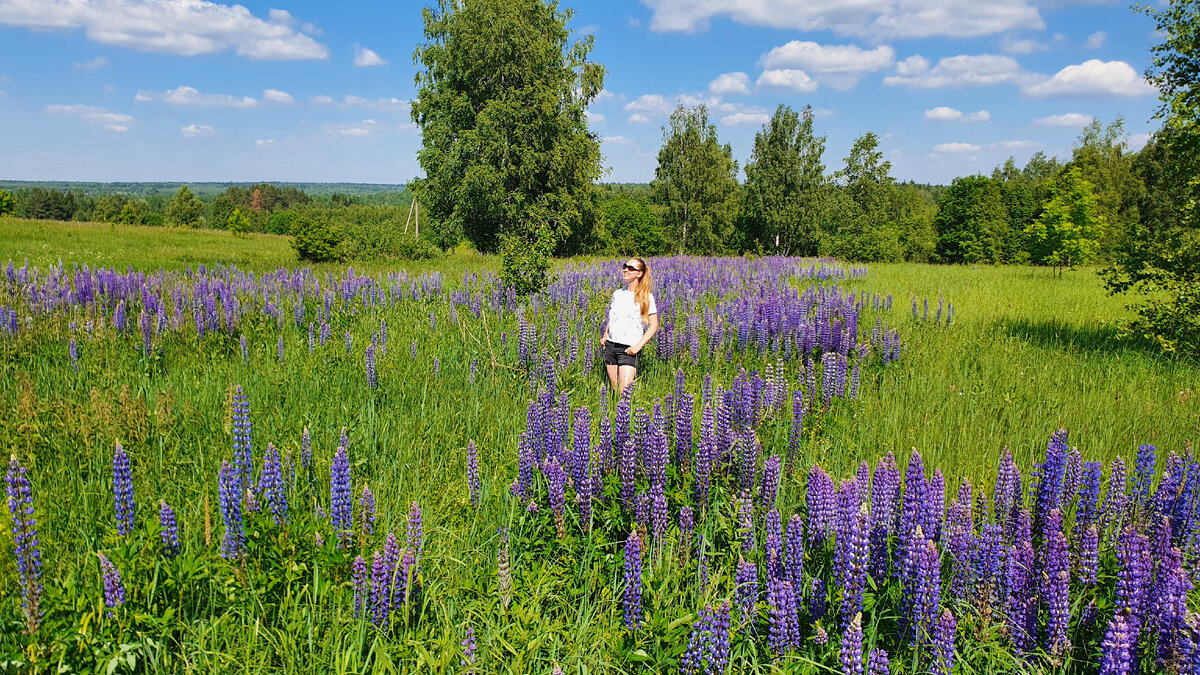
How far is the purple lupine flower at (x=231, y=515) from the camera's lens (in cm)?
297

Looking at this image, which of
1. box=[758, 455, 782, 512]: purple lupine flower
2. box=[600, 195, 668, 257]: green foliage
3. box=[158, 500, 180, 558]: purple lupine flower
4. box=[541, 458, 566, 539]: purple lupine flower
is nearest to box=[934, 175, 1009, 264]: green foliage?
box=[600, 195, 668, 257]: green foliage

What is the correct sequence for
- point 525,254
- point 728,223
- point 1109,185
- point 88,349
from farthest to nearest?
1. point 1109,185
2. point 728,223
3. point 525,254
4. point 88,349

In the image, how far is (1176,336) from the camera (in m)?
7.88

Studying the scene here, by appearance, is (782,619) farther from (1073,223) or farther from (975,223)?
Answer: (975,223)

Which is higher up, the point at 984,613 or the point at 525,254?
the point at 525,254

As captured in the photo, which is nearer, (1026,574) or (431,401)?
(1026,574)

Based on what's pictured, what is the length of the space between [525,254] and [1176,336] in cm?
884

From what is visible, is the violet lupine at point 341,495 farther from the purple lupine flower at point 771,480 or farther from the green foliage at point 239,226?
the green foliage at point 239,226

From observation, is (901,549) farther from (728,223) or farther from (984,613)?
(728,223)

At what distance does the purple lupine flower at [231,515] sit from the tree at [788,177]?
4090 cm

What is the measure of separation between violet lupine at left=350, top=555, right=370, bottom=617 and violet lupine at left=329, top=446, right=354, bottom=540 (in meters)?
0.29

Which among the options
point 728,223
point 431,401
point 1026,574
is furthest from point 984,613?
point 728,223

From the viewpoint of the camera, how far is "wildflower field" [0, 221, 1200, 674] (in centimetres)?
266

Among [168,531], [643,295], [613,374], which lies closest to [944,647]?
[168,531]
